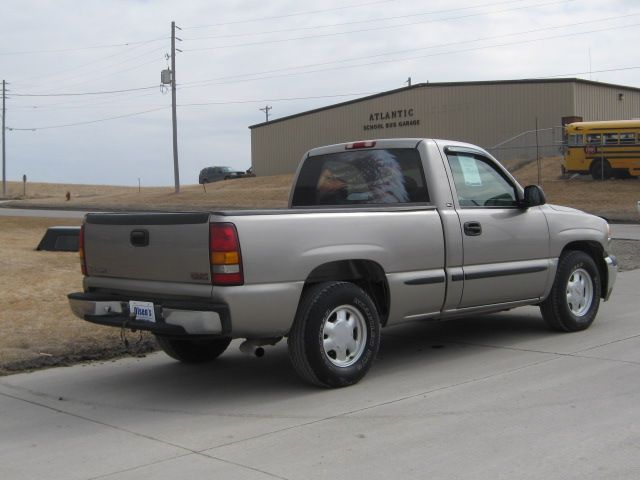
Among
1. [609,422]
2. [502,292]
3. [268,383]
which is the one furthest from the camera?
[502,292]

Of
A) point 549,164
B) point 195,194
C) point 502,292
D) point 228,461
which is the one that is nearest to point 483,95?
point 549,164

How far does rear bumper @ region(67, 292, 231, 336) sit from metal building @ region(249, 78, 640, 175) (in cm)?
3669

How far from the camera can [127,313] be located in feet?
20.6

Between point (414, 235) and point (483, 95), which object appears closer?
point (414, 235)

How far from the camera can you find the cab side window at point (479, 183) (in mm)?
7363

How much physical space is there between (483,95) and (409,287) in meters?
43.0

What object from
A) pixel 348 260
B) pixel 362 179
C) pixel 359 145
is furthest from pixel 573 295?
pixel 348 260

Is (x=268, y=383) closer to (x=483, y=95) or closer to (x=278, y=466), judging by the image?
(x=278, y=466)

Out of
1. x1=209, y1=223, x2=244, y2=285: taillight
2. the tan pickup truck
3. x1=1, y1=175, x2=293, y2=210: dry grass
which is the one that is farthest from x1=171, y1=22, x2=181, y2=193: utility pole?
x1=209, y1=223, x2=244, y2=285: taillight

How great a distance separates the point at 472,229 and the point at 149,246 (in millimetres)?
2793

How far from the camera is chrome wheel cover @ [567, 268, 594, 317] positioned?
823cm

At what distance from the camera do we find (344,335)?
630cm

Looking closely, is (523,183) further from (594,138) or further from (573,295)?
(573,295)

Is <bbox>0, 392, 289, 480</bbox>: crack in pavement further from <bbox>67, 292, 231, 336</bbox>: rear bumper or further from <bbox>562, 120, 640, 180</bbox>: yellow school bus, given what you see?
<bbox>562, 120, 640, 180</bbox>: yellow school bus
